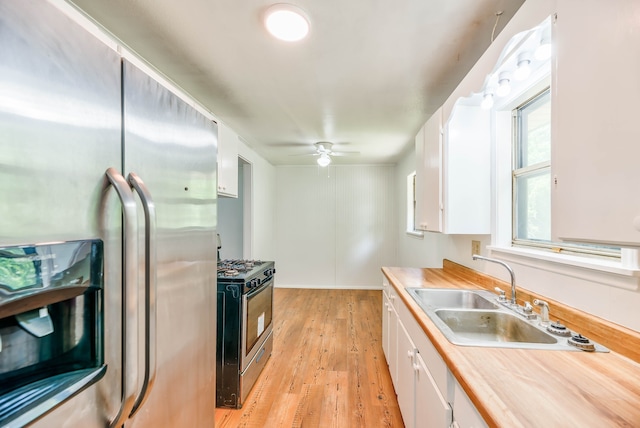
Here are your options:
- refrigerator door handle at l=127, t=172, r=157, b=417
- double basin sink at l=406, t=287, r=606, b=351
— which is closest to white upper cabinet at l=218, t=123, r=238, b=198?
refrigerator door handle at l=127, t=172, r=157, b=417

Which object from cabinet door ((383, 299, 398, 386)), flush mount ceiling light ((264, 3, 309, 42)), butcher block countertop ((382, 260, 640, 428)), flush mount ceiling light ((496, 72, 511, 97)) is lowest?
cabinet door ((383, 299, 398, 386))

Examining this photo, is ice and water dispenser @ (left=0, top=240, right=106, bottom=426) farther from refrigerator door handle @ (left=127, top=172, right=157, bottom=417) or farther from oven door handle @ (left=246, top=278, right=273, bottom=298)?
oven door handle @ (left=246, top=278, right=273, bottom=298)

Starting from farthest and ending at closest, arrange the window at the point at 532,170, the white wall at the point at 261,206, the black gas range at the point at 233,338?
the white wall at the point at 261,206 → the black gas range at the point at 233,338 → the window at the point at 532,170

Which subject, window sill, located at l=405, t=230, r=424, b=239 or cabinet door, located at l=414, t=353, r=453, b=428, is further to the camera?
window sill, located at l=405, t=230, r=424, b=239

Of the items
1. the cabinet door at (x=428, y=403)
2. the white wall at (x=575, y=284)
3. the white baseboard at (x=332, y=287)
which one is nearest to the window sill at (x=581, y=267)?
the white wall at (x=575, y=284)

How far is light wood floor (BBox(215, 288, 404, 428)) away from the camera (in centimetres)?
189

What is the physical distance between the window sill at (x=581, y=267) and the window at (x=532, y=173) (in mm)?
105

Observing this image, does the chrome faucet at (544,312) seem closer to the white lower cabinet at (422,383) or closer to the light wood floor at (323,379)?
the white lower cabinet at (422,383)

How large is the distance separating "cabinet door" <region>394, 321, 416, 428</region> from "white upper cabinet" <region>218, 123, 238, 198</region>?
5.79 feet

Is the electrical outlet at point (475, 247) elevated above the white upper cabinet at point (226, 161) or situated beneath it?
situated beneath

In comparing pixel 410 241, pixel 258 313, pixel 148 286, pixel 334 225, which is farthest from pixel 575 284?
pixel 334 225

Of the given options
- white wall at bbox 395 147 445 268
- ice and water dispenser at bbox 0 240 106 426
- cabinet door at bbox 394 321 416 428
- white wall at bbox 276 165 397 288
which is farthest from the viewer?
white wall at bbox 276 165 397 288

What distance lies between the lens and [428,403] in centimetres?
120

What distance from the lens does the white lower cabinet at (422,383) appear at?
0.92m
